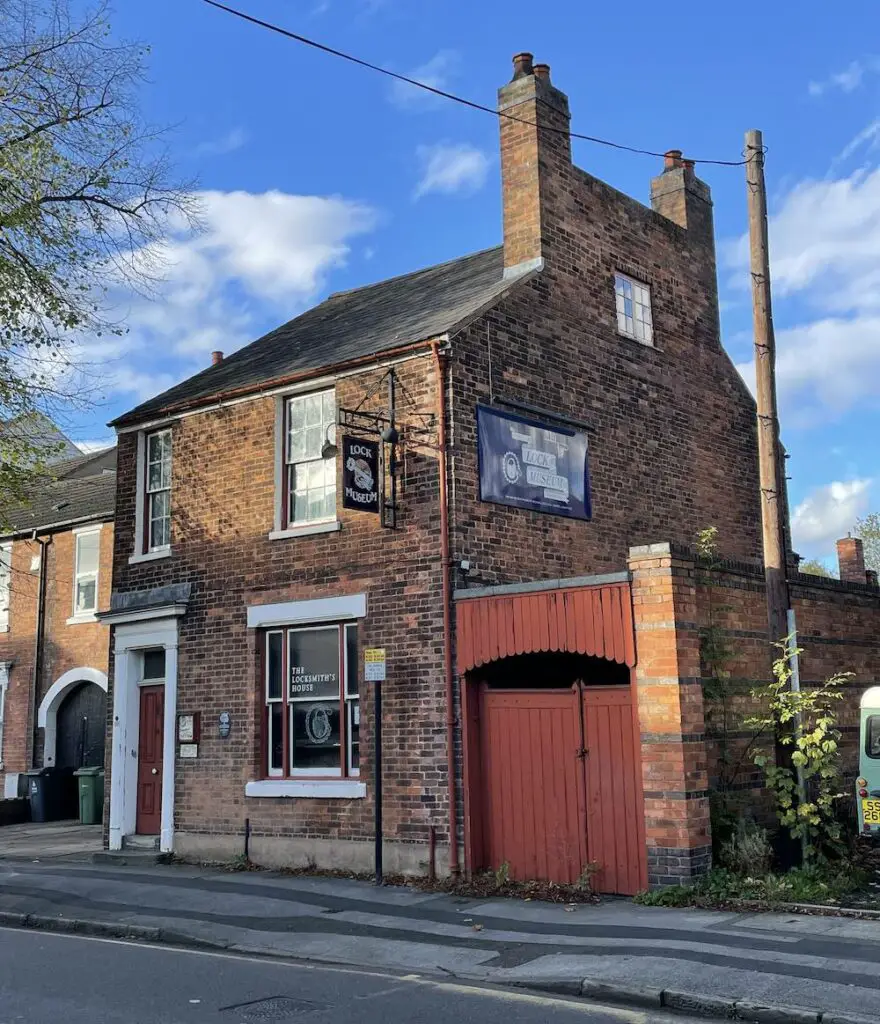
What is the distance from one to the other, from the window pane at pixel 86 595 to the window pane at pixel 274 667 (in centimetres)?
884

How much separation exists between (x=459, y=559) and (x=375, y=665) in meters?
1.60

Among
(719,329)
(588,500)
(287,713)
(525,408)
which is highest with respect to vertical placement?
(719,329)

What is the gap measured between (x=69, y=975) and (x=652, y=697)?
234 inches

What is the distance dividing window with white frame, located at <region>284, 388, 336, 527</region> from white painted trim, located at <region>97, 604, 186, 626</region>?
2195mm

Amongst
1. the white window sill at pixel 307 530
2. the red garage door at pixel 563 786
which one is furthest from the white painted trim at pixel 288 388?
the red garage door at pixel 563 786

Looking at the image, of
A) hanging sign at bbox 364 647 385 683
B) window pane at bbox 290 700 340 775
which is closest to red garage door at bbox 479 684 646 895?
hanging sign at bbox 364 647 385 683

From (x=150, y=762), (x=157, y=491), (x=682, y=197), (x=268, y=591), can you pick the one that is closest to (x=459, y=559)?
(x=268, y=591)

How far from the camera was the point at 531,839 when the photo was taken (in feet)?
39.5

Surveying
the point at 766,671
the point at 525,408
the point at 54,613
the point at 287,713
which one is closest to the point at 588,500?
the point at 525,408

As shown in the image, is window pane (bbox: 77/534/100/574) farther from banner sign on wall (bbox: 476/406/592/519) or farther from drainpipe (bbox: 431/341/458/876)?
drainpipe (bbox: 431/341/458/876)

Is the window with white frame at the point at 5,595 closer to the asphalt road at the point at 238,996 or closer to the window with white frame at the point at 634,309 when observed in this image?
the window with white frame at the point at 634,309

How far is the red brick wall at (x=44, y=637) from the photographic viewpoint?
72.9ft

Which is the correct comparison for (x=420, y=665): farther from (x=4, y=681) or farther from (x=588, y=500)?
(x=4, y=681)

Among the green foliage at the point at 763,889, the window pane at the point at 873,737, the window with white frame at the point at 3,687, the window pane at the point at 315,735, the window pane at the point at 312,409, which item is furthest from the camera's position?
the window with white frame at the point at 3,687
